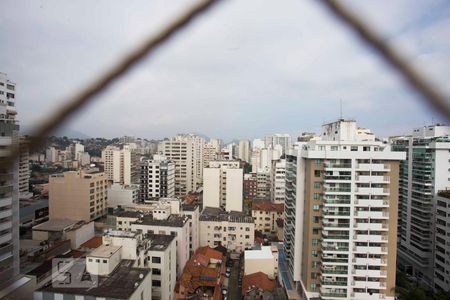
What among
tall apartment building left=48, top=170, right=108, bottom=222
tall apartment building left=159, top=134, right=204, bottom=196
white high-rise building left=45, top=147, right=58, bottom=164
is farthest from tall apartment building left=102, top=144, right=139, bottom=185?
white high-rise building left=45, top=147, right=58, bottom=164

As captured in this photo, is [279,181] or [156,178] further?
[279,181]

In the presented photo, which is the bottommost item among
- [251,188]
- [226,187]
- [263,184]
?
[251,188]

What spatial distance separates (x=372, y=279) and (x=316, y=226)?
1.77 m

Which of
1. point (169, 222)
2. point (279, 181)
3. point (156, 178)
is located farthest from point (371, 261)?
point (156, 178)

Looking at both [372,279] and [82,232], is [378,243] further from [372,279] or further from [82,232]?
[82,232]

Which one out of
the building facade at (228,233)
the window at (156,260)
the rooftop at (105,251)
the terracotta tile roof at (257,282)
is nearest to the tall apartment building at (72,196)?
the building facade at (228,233)

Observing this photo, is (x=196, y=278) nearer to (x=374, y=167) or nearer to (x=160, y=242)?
(x=160, y=242)

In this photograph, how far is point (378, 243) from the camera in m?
7.39

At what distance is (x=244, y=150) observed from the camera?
1417 inches

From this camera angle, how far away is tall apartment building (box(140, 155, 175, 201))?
56.0 ft

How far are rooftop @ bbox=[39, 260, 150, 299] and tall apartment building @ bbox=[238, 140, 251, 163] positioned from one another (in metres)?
29.8

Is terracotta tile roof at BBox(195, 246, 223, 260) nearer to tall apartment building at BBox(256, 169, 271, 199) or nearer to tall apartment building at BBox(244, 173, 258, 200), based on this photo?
tall apartment building at BBox(244, 173, 258, 200)

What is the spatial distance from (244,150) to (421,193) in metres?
25.7

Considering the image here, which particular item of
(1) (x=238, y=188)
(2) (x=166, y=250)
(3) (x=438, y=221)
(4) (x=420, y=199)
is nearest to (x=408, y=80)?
(2) (x=166, y=250)
